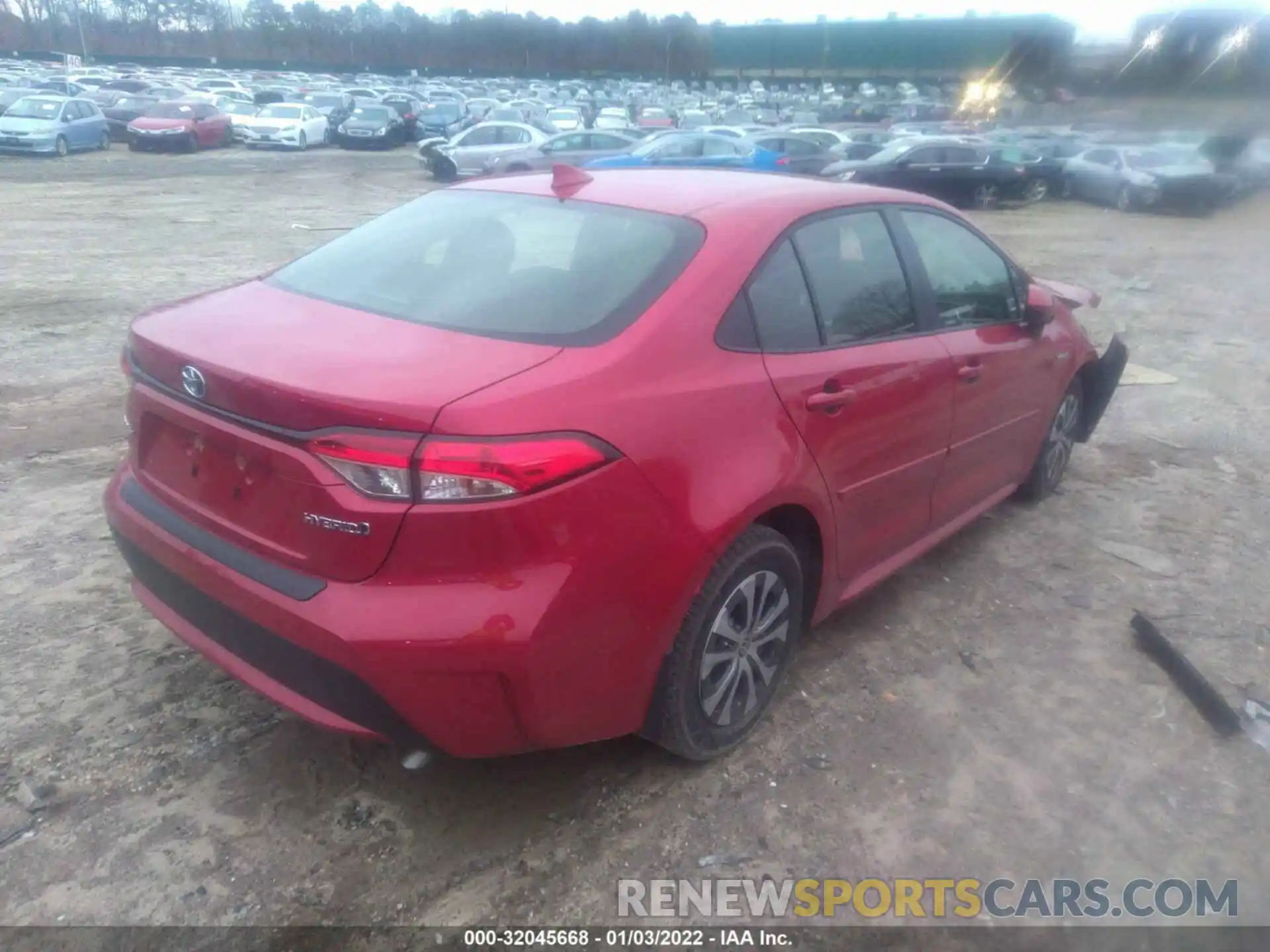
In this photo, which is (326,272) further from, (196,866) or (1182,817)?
(1182,817)

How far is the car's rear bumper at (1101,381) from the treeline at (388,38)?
78425mm

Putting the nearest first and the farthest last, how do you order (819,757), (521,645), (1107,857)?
(521,645)
(1107,857)
(819,757)

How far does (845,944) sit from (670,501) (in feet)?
3.95

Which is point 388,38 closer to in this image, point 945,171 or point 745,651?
point 945,171

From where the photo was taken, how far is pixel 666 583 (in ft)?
8.45

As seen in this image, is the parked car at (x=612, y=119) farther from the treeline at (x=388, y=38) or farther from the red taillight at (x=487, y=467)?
the treeline at (x=388, y=38)

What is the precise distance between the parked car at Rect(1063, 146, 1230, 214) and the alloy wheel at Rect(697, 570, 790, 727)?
20.8 meters

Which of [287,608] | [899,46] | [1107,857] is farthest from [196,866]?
[899,46]

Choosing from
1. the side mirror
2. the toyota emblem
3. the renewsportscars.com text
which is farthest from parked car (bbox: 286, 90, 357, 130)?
the renewsportscars.com text

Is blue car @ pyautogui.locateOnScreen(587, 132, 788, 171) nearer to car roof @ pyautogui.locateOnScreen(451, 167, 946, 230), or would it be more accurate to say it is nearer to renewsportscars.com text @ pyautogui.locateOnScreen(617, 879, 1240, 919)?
car roof @ pyautogui.locateOnScreen(451, 167, 946, 230)

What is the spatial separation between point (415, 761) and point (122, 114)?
31500 millimetres

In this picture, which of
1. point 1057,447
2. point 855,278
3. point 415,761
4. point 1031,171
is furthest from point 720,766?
point 1031,171

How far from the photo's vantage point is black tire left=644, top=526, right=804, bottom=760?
9.07 ft

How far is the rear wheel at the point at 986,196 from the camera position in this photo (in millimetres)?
21500
